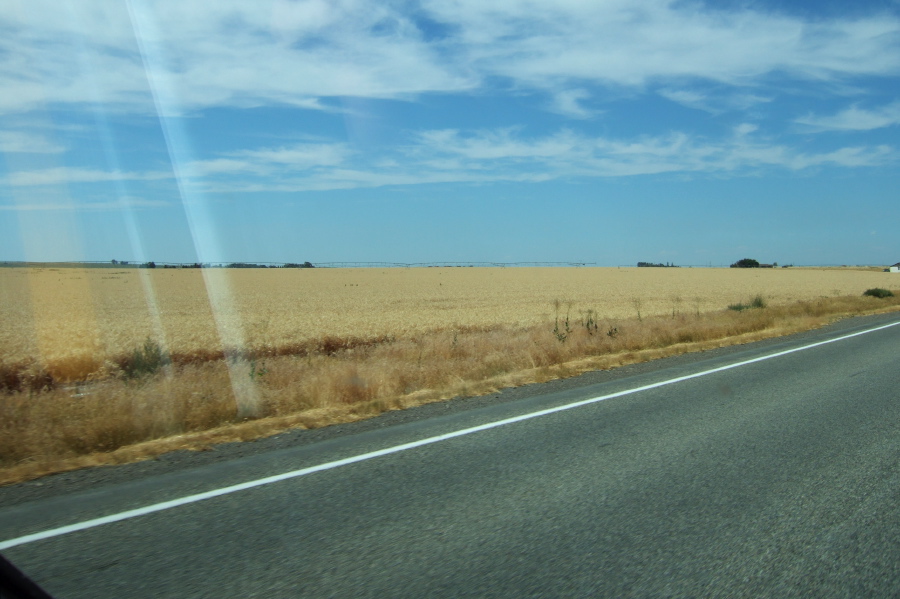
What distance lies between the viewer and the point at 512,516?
4656mm

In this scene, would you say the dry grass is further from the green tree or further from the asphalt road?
the green tree

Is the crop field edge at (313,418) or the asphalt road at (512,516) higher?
the crop field edge at (313,418)

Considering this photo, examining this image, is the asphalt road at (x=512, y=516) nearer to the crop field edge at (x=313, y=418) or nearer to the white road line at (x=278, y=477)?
the white road line at (x=278, y=477)

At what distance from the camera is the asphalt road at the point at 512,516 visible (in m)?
3.70

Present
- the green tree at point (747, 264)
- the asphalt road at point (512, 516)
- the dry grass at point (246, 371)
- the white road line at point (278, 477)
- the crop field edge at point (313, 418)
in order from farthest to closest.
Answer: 1. the green tree at point (747, 264)
2. the dry grass at point (246, 371)
3. the crop field edge at point (313, 418)
4. the white road line at point (278, 477)
5. the asphalt road at point (512, 516)

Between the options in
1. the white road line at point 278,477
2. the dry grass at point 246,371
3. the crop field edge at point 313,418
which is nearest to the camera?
the white road line at point 278,477

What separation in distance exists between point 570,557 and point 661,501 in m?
1.28

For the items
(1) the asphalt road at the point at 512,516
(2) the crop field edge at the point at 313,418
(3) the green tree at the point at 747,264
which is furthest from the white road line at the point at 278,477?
(3) the green tree at the point at 747,264

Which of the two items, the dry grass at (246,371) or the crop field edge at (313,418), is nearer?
the crop field edge at (313,418)

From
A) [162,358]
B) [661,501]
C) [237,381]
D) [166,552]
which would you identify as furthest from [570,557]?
[162,358]

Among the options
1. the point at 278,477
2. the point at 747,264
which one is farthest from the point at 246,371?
the point at 747,264

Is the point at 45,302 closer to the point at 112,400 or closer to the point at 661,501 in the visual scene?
the point at 112,400

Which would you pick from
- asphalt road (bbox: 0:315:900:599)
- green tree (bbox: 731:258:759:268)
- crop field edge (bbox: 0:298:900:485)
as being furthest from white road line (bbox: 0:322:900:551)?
green tree (bbox: 731:258:759:268)

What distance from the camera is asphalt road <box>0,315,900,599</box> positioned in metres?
3.70
